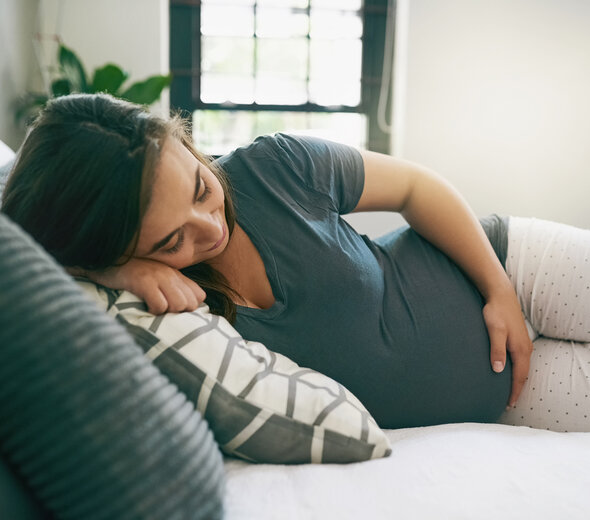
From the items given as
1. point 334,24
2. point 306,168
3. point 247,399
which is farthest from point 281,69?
point 247,399

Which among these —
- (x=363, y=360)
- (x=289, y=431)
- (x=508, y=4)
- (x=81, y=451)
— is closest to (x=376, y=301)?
(x=363, y=360)

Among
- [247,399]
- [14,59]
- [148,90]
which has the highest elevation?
[14,59]

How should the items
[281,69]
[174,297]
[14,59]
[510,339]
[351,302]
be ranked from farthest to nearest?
1. [281,69]
2. [14,59]
3. [510,339]
4. [351,302]
5. [174,297]

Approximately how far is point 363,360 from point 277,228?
0.87 feet

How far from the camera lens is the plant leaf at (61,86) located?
7.84 feet

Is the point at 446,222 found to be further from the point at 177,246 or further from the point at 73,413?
the point at 73,413

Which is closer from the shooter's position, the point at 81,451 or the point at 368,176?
the point at 81,451

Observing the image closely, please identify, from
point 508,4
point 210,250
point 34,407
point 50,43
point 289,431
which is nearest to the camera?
point 34,407

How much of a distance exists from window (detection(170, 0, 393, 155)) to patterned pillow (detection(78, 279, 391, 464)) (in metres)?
2.41

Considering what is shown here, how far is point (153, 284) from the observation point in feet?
2.62

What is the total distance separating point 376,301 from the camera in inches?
38.7

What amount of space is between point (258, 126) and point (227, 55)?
15.5 inches

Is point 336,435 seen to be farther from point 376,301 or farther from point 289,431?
point 376,301

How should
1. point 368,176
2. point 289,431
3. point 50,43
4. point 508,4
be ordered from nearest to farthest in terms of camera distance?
point 289,431 → point 368,176 → point 50,43 → point 508,4
